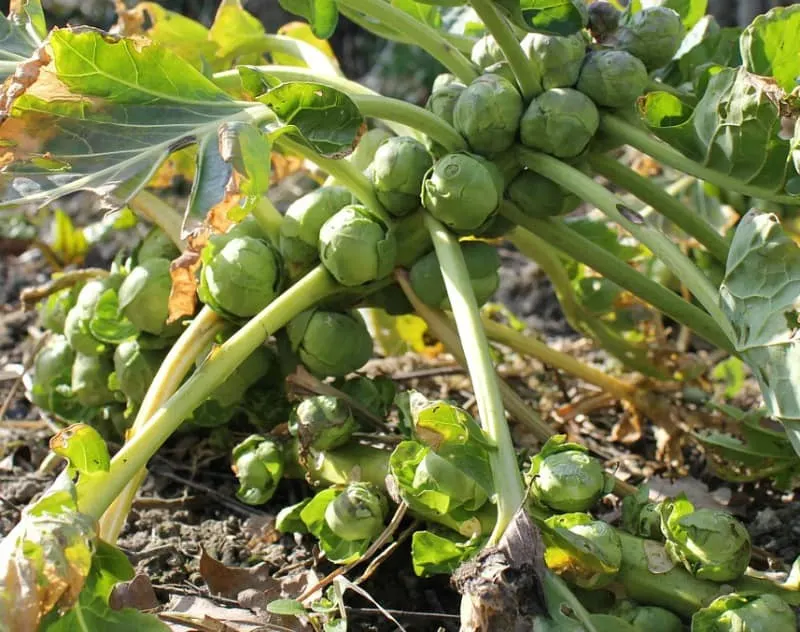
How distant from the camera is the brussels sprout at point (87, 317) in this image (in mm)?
1818

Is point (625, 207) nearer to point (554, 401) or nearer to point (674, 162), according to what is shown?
point (674, 162)

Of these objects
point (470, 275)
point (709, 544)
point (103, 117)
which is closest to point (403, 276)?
point (470, 275)

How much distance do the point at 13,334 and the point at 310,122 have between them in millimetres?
1659

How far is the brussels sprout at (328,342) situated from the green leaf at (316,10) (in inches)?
19.1

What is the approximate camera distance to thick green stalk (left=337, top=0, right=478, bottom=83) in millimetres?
1596

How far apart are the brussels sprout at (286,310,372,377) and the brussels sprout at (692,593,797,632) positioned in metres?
0.71

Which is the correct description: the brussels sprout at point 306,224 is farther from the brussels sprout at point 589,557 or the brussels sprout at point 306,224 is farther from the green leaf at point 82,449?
the brussels sprout at point 589,557

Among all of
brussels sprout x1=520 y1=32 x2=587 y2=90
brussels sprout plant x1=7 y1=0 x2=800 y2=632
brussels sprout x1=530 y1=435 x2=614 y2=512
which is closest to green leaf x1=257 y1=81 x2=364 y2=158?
brussels sprout plant x1=7 y1=0 x2=800 y2=632

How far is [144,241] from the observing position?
1.90m

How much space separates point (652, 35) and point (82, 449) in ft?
3.71

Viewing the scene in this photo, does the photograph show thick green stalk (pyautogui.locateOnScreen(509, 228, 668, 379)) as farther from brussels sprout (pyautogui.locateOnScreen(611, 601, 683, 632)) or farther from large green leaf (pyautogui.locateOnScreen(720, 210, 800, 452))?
brussels sprout (pyautogui.locateOnScreen(611, 601, 683, 632))

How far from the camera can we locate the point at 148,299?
5.56 ft

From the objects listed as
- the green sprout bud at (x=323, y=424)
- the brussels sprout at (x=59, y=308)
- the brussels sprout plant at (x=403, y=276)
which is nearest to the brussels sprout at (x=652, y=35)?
the brussels sprout plant at (x=403, y=276)

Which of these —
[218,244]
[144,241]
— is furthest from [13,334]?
[218,244]
